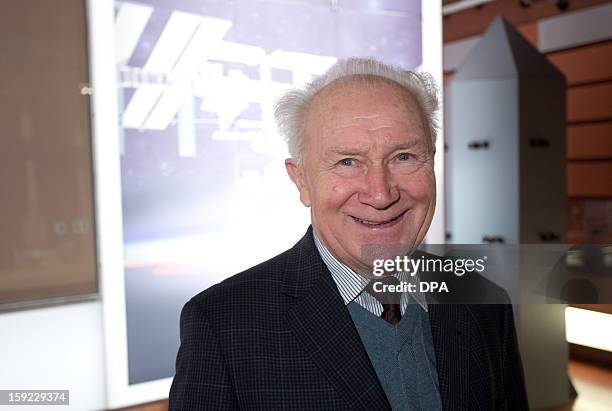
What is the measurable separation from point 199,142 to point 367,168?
1.41 meters

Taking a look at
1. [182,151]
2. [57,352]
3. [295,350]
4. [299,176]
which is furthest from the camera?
[182,151]

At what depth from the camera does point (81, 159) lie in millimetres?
2014

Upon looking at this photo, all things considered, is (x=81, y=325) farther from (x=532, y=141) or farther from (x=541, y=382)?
(x=532, y=141)

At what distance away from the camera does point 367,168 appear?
3.01 feet

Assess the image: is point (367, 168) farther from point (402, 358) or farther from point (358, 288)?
point (402, 358)

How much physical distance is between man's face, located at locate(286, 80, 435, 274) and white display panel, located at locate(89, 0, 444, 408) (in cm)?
120

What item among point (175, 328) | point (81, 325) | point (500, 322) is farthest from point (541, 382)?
point (81, 325)

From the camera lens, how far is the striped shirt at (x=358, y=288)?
94cm

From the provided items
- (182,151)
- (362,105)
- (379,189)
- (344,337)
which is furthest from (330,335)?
(182,151)

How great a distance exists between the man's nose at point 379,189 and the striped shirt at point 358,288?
0.13 metres

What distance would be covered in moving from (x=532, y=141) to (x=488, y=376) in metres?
2.71

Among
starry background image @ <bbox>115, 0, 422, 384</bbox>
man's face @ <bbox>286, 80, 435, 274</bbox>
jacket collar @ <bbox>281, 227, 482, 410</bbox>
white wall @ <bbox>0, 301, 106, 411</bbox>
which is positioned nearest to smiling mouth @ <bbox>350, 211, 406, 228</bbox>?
man's face @ <bbox>286, 80, 435, 274</bbox>

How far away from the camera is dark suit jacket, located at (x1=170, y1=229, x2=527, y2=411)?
0.85 meters

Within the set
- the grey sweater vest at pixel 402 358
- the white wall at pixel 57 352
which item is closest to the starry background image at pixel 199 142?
the white wall at pixel 57 352
